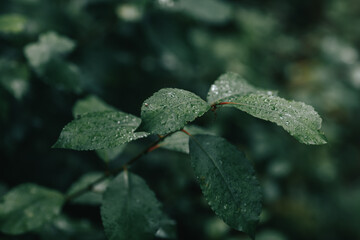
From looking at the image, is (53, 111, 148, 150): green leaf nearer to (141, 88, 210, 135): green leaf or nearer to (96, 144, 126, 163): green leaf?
(141, 88, 210, 135): green leaf

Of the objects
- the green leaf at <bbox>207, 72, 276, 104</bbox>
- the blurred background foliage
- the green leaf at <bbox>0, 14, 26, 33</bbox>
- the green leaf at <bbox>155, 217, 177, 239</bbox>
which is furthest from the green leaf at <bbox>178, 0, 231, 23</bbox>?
the green leaf at <bbox>155, 217, 177, 239</bbox>

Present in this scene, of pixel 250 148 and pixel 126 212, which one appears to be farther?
pixel 250 148

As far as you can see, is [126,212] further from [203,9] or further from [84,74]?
[203,9]

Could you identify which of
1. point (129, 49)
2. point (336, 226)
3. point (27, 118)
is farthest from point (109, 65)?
point (336, 226)

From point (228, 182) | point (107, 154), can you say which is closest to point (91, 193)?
point (107, 154)

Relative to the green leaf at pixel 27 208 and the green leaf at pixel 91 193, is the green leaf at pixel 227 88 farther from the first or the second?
the green leaf at pixel 27 208

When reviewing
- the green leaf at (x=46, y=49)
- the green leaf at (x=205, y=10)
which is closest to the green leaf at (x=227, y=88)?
the green leaf at (x=46, y=49)
